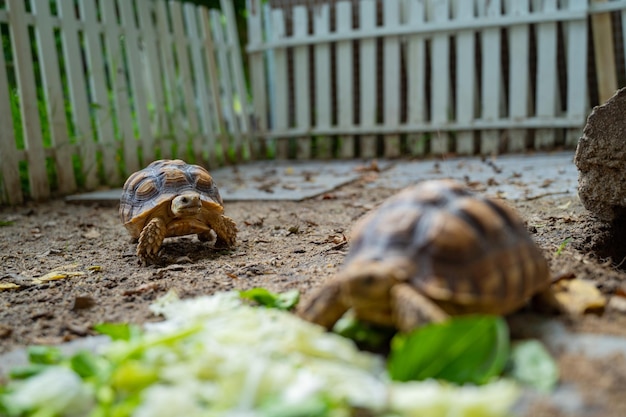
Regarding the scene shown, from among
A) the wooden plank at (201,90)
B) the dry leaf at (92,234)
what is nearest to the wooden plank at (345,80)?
the wooden plank at (201,90)

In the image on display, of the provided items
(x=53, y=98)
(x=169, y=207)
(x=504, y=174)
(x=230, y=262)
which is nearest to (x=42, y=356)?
(x=230, y=262)

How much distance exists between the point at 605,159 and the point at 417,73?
16.4 ft

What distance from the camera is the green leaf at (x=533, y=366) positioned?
5.81 feet

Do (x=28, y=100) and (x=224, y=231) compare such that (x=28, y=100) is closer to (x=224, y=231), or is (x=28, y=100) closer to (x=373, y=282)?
(x=224, y=231)

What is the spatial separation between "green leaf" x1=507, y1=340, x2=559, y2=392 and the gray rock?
2.12 metres

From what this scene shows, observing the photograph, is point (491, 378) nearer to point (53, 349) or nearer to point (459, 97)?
point (53, 349)

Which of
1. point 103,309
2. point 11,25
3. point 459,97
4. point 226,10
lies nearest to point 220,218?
point 103,309

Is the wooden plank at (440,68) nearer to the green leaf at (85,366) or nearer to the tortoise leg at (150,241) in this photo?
the tortoise leg at (150,241)

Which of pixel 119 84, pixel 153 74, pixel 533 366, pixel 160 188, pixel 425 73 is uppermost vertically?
pixel 153 74

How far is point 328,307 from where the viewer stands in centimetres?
216

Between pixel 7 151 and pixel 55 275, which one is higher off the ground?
pixel 7 151

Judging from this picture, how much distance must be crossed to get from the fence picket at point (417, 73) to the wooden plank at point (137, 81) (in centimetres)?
307

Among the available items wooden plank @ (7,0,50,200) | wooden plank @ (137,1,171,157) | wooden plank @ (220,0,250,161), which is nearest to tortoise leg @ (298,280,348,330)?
wooden plank @ (7,0,50,200)

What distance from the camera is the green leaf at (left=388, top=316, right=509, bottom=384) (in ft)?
5.74
